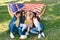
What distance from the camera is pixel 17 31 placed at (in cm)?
640

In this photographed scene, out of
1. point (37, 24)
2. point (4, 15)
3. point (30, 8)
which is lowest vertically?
point (4, 15)

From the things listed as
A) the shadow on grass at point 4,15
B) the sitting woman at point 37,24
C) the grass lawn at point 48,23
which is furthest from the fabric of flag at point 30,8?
the shadow on grass at point 4,15

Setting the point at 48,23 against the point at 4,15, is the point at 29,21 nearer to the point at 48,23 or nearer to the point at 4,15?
the point at 48,23

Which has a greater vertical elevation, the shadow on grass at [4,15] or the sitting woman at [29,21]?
the sitting woman at [29,21]

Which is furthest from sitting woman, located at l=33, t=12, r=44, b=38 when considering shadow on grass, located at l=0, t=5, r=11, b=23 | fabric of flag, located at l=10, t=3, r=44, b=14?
shadow on grass, located at l=0, t=5, r=11, b=23

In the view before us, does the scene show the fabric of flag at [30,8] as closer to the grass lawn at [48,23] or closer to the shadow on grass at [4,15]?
the grass lawn at [48,23]

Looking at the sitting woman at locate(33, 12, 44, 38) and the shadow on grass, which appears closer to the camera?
the sitting woman at locate(33, 12, 44, 38)

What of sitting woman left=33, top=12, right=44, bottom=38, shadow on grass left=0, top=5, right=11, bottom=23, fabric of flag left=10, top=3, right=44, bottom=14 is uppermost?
fabric of flag left=10, top=3, right=44, bottom=14

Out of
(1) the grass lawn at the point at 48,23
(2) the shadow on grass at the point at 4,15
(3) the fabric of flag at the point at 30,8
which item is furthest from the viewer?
(2) the shadow on grass at the point at 4,15

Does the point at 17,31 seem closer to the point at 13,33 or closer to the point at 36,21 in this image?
the point at 13,33

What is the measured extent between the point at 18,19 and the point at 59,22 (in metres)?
1.85

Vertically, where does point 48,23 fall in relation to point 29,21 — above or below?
Result: below

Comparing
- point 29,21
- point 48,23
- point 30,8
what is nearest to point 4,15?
point 30,8

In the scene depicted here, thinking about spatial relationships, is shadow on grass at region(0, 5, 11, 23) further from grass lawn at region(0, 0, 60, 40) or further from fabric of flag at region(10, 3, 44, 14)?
fabric of flag at region(10, 3, 44, 14)
